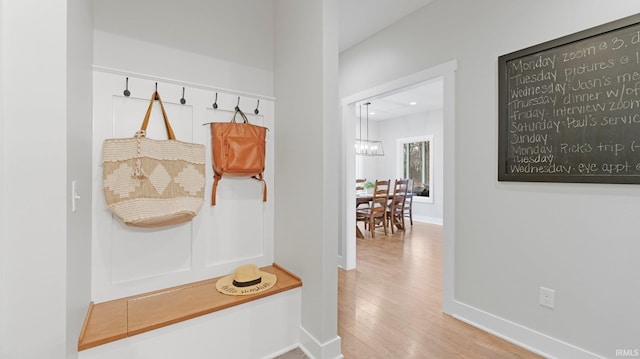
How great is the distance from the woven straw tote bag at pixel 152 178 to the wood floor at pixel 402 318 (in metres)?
1.48

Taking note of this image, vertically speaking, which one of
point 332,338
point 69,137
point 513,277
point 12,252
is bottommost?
point 332,338

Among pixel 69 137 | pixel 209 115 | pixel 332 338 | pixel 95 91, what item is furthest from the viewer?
pixel 209 115

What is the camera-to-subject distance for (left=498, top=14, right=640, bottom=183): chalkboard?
1439 millimetres

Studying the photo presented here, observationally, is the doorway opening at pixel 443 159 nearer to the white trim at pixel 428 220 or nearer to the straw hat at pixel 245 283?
the straw hat at pixel 245 283

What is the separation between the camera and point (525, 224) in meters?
1.83

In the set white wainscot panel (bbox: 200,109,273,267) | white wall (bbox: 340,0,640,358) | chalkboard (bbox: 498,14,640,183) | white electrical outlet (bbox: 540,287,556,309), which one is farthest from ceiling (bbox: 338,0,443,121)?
white electrical outlet (bbox: 540,287,556,309)

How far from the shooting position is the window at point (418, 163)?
6.79 meters

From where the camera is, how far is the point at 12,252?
0.89 metres

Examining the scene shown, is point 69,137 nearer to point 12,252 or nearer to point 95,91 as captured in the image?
point 12,252

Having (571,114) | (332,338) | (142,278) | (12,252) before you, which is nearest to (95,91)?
(12,252)

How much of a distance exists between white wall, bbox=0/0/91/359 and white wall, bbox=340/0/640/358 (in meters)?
2.41

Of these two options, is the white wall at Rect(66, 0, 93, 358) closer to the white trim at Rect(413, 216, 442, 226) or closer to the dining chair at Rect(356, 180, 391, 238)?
the dining chair at Rect(356, 180, 391, 238)

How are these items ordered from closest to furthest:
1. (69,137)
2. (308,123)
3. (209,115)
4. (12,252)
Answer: (12,252), (69,137), (308,123), (209,115)

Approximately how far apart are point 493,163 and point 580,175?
48 centimetres
